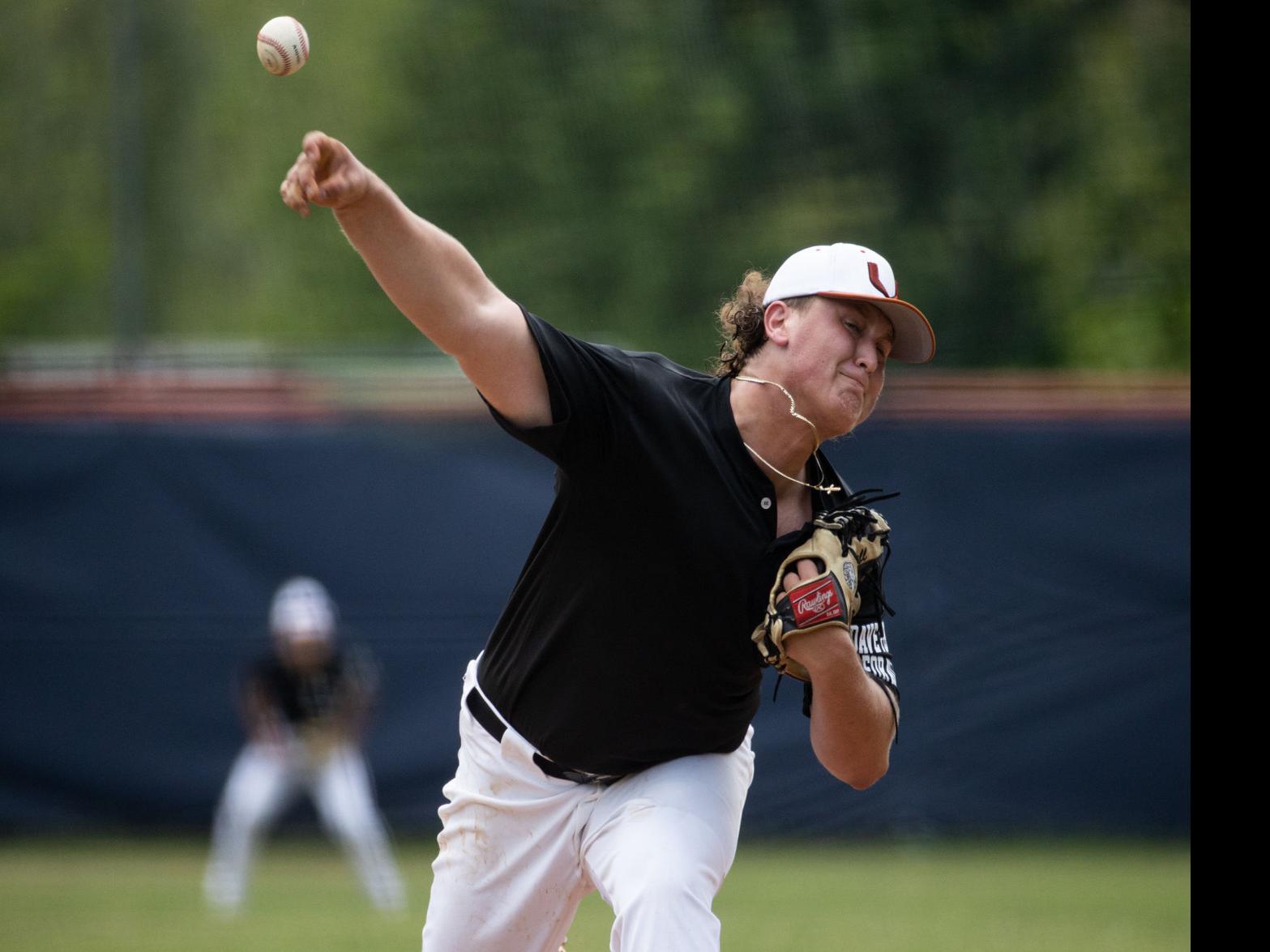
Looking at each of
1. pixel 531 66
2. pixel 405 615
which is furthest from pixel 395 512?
pixel 531 66

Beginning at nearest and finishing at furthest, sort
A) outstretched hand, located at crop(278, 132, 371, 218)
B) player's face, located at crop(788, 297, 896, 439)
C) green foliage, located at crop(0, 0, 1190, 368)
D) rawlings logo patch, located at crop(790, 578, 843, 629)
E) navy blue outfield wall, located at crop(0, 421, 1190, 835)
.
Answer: outstretched hand, located at crop(278, 132, 371, 218)
rawlings logo patch, located at crop(790, 578, 843, 629)
player's face, located at crop(788, 297, 896, 439)
navy blue outfield wall, located at crop(0, 421, 1190, 835)
green foliage, located at crop(0, 0, 1190, 368)

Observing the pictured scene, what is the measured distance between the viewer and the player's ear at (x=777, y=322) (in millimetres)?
3984

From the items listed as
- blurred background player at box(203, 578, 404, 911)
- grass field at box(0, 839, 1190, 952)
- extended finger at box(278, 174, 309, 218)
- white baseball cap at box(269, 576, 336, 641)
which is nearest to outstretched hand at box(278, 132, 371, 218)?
extended finger at box(278, 174, 309, 218)

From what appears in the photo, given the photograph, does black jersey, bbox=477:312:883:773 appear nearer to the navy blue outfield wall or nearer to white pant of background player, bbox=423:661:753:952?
white pant of background player, bbox=423:661:753:952

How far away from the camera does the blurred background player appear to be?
963cm

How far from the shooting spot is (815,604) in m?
3.63

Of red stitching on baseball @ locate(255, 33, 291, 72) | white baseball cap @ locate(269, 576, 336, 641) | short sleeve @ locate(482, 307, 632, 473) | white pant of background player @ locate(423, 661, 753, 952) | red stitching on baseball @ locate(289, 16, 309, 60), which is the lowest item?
white pant of background player @ locate(423, 661, 753, 952)

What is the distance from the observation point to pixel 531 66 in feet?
56.2

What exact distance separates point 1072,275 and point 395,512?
780cm

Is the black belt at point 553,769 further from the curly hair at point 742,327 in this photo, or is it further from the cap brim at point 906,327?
the cap brim at point 906,327

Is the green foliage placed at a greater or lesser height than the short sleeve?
greater

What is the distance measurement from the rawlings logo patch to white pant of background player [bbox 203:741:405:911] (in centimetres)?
644

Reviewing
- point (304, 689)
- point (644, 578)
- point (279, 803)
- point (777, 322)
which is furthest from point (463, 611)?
point (644, 578)

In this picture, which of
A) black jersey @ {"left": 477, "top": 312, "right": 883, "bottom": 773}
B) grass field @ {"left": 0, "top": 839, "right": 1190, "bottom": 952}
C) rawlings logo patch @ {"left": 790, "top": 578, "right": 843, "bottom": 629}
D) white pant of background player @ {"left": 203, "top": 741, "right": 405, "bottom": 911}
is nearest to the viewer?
rawlings logo patch @ {"left": 790, "top": 578, "right": 843, "bottom": 629}
